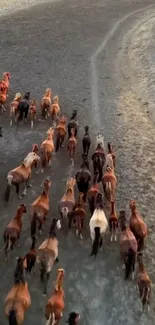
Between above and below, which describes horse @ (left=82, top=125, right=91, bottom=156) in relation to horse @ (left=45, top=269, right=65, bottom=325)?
above

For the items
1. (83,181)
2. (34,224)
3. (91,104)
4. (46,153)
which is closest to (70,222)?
(34,224)

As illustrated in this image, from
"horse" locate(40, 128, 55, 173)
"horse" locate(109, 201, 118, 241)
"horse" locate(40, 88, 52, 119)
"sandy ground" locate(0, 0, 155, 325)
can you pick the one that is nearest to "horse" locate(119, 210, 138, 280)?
"sandy ground" locate(0, 0, 155, 325)

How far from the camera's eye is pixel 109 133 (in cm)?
1770

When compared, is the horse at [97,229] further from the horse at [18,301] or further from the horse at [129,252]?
the horse at [18,301]

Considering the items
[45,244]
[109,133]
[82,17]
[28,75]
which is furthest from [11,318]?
[82,17]

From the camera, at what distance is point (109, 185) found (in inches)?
527

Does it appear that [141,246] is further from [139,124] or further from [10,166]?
[139,124]

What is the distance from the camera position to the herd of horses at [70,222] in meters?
9.76

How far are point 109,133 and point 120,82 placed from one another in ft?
19.4

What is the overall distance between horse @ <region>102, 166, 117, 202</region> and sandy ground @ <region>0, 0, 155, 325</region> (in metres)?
0.47

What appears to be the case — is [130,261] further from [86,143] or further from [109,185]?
[86,143]

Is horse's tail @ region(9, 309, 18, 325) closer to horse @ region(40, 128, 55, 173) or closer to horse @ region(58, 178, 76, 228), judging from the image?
horse @ region(58, 178, 76, 228)

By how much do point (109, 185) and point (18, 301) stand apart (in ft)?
15.8

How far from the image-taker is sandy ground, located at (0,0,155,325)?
10836 millimetres
